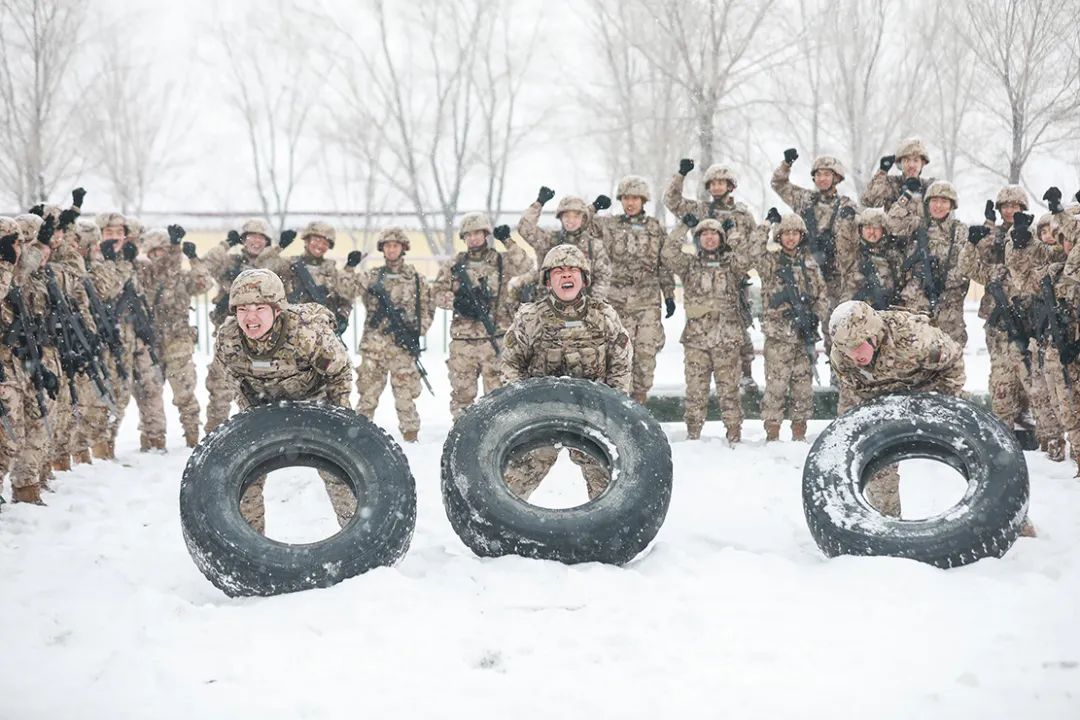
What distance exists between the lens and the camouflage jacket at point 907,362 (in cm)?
475

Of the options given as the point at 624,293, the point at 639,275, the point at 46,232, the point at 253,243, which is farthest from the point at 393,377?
the point at 46,232

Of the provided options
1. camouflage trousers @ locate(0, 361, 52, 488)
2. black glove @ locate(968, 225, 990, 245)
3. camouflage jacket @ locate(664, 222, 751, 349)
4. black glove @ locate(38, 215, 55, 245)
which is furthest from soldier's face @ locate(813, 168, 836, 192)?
camouflage trousers @ locate(0, 361, 52, 488)

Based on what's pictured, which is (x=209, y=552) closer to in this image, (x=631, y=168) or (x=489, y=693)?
(x=489, y=693)

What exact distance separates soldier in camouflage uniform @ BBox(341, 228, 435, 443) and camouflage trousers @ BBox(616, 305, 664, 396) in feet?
5.89

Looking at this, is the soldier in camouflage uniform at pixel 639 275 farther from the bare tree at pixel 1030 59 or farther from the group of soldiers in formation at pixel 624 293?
the bare tree at pixel 1030 59

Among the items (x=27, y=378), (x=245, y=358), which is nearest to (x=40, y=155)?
(x=27, y=378)

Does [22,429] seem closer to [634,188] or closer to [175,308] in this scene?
[175,308]

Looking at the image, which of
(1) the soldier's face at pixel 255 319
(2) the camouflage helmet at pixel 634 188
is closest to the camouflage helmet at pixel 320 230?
(2) the camouflage helmet at pixel 634 188

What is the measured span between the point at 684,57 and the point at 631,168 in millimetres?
4550

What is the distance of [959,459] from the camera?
14.7 ft

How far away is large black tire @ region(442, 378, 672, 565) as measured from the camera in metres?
4.20

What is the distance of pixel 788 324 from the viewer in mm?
7438

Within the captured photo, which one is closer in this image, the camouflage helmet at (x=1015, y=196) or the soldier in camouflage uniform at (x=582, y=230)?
the camouflage helmet at (x=1015, y=196)

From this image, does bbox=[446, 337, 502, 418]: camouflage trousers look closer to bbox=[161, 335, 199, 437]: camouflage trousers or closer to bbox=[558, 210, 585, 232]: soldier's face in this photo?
bbox=[558, 210, 585, 232]: soldier's face
